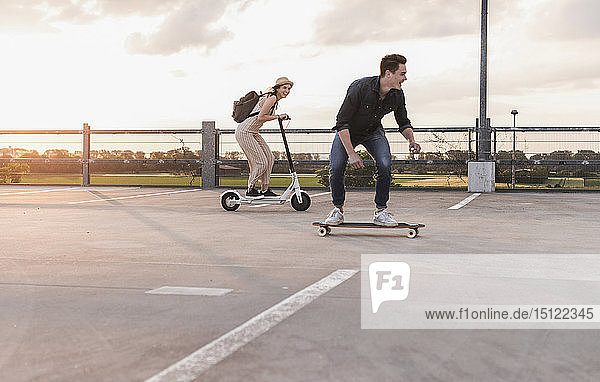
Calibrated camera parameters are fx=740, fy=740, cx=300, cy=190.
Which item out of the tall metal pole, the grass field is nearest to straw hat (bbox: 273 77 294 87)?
the grass field

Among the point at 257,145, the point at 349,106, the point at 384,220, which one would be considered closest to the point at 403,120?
the point at 349,106

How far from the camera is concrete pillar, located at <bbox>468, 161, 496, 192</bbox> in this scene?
18422 millimetres

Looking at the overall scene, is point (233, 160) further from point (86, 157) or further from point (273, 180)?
point (86, 157)

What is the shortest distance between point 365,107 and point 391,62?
53 cm

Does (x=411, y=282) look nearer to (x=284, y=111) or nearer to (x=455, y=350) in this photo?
(x=455, y=350)

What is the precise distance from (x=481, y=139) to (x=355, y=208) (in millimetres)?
7699

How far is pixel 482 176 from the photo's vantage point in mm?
18484

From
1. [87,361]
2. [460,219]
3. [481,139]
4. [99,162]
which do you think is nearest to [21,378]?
[87,361]

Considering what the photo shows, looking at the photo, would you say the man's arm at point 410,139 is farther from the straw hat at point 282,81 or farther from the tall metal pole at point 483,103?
the tall metal pole at point 483,103

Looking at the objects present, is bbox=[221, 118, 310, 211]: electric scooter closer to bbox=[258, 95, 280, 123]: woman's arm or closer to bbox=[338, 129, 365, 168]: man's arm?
bbox=[258, 95, 280, 123]: woman's arm

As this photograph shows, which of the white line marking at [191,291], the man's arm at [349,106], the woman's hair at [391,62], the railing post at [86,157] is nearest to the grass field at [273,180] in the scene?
the railing post at [86,157]

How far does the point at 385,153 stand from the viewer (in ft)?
25.3

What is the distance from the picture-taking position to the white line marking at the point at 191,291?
13.9ft

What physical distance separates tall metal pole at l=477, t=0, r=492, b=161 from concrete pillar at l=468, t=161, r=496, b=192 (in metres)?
0.25
